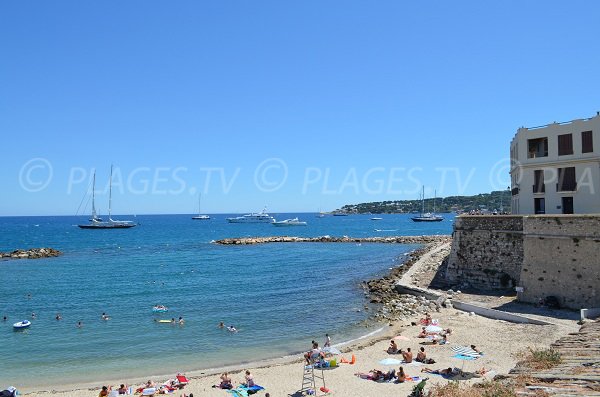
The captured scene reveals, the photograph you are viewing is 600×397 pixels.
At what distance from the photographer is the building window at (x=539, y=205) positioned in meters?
30.4

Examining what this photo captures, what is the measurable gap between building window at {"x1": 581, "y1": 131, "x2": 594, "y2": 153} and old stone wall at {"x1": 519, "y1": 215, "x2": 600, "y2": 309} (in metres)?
6.64

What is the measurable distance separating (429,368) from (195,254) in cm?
5660

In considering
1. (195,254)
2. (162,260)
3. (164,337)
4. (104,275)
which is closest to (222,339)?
(164,337)

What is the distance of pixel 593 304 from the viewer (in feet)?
74.2

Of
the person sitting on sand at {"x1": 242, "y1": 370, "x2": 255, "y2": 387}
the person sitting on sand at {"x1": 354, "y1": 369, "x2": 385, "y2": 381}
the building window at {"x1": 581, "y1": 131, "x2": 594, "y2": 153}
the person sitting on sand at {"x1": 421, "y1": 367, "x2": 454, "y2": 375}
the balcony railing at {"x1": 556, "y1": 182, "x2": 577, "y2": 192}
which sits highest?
the building window at {"x1": 581, "y1": 131, "x2": 594, "y2": 153}

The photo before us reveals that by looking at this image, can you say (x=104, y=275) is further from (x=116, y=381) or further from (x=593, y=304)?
(x=593, y=304)

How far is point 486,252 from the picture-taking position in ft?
98.7

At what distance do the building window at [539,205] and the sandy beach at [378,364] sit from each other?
1017cm

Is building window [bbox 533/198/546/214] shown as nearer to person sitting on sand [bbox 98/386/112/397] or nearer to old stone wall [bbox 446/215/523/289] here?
old stone wall [bbox 446/215/523/289]

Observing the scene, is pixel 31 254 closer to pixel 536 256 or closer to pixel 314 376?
pixel 314 376

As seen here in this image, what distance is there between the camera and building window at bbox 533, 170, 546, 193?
99.4 ft

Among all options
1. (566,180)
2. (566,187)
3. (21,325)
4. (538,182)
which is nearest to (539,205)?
(538,182)

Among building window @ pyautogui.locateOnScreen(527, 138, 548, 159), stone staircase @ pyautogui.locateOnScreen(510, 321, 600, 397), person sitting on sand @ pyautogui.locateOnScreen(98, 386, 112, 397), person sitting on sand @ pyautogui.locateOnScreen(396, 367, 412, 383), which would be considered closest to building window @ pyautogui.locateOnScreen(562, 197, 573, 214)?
building window @ pyautogui.locateOnScreen(527, 138, 548, 159)

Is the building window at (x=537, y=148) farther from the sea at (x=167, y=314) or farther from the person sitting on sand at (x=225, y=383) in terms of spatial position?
the person sitting on sand at (x=225, y=383)
